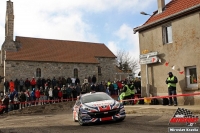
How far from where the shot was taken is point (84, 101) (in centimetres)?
1221

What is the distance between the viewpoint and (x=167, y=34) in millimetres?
18125

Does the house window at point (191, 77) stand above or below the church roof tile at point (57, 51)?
below

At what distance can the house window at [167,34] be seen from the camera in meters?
17.9

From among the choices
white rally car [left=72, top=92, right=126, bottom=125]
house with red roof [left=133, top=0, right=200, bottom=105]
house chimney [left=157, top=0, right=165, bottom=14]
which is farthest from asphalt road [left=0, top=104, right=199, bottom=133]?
house chimney [left=157, top=0, right=165, bottom=14]

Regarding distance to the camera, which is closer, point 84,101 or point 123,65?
point 84,101

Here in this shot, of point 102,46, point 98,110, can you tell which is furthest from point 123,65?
point 98,110

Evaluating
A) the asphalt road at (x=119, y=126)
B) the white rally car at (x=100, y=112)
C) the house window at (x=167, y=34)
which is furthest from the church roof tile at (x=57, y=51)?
the white rally car at (x=100, y=112)

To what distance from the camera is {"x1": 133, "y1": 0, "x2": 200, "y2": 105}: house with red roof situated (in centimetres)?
1581

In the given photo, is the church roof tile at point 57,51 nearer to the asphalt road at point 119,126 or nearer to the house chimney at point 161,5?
the house chimney at point 161,5

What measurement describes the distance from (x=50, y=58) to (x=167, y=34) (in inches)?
979

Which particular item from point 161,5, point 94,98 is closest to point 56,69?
point 161,5

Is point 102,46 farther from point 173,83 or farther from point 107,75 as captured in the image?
point 173,83

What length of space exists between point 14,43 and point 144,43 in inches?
996

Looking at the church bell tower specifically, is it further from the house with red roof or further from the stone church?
the house with red roof
